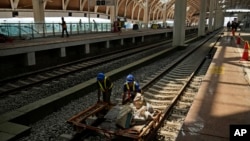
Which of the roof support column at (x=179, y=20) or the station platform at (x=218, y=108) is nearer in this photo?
the station platform at (x=218, y=108)

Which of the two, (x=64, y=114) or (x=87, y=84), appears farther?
(x=87, y=84)

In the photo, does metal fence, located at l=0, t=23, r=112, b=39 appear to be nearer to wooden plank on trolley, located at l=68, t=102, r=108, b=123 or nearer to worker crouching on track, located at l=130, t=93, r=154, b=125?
wooden plank on trolley, located at l=68, t=102, r=108, b=123

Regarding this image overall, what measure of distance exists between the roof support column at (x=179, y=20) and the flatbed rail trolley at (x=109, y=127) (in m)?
17.9

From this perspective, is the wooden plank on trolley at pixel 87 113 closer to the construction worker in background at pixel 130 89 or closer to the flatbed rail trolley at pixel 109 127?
the flatbed rail trolley at pixel 109 127

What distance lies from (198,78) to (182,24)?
1280 cm

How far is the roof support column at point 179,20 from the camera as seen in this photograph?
2270 cm

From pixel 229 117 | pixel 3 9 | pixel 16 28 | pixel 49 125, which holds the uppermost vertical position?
pixel 3 9

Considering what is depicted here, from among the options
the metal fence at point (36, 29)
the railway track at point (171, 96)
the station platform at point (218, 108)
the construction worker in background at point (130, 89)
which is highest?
the metal fence at point (36, 29)

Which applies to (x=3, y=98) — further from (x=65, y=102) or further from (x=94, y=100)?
(x=94, y=100)

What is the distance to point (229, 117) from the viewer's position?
20.0 feet

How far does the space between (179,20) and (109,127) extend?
18.9m

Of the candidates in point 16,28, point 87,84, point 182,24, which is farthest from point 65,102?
point 182,24

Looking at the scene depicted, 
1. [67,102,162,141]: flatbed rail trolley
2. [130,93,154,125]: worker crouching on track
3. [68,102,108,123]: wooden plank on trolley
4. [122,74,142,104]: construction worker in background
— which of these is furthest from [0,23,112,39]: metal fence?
[130,93,154,125]: worker crouching on track

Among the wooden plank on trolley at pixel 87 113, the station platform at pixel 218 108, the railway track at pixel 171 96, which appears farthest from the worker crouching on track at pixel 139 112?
the wooden plank on trolley at pixel 87 113
